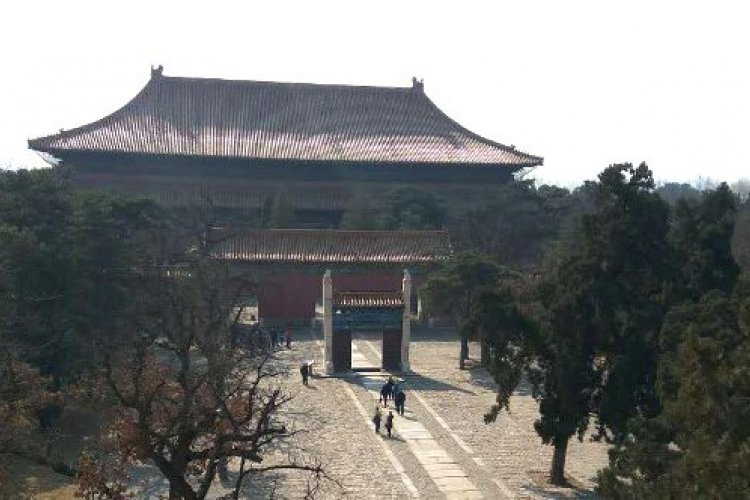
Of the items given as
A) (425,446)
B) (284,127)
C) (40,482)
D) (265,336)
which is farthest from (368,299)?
(284,127)

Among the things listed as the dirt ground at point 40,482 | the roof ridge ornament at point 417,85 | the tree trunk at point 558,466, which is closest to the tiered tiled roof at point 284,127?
the roof ridge ornament at point 417,85

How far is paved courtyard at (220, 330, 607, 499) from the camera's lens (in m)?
16.1

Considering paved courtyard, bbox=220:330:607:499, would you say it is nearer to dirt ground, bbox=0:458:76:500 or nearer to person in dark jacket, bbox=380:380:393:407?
person in dark jacket, bbox=380:380:393:407

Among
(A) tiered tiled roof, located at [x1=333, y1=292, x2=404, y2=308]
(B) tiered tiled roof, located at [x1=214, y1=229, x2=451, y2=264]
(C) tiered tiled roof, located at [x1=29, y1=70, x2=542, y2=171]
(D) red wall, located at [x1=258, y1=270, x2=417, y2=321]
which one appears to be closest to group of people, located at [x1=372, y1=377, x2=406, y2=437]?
(A) tiered tiled roof, located at [x1=333, y1=292, x2=404, y2=308]

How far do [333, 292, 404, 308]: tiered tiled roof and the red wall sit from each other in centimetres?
811

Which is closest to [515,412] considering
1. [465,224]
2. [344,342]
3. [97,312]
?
[344,342]

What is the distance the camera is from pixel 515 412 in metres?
22.3

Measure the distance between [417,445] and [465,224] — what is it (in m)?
22.1

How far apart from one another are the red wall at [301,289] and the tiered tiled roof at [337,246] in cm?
71

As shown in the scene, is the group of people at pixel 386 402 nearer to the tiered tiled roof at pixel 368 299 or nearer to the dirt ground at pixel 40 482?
the tiered tiled roof at pixel 368 299

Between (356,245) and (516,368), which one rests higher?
(356,245)

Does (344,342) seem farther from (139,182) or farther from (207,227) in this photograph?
(139,182)

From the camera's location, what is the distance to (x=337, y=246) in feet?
116

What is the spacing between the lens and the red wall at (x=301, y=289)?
114 ft
